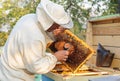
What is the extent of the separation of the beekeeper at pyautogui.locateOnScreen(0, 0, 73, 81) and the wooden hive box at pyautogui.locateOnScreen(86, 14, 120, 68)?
75cm

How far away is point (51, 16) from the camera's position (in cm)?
165

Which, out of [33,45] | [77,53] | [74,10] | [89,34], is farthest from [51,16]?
[74,10]

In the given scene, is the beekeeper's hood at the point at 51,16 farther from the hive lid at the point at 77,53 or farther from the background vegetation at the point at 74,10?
the background vegetation at the point at 74,10

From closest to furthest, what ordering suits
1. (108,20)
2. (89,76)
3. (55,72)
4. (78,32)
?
(89,76)
(55,72)
(108,20)
(78,32)

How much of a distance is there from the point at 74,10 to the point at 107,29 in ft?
9.09

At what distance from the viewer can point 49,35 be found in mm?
1823

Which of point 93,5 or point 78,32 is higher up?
point 93,5

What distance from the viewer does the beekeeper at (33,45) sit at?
1.67 metres

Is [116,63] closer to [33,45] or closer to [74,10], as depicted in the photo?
[33,45]

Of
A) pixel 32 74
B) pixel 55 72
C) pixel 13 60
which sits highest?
pixel 13 60

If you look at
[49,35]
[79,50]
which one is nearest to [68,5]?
[79,50]

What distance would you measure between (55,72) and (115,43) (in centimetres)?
63

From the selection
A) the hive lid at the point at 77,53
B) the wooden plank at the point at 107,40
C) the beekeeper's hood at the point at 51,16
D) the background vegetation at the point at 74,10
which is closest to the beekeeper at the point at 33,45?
the beekeeper's hood at the point at 51,16

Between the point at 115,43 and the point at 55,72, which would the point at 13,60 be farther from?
the point at 115,43
